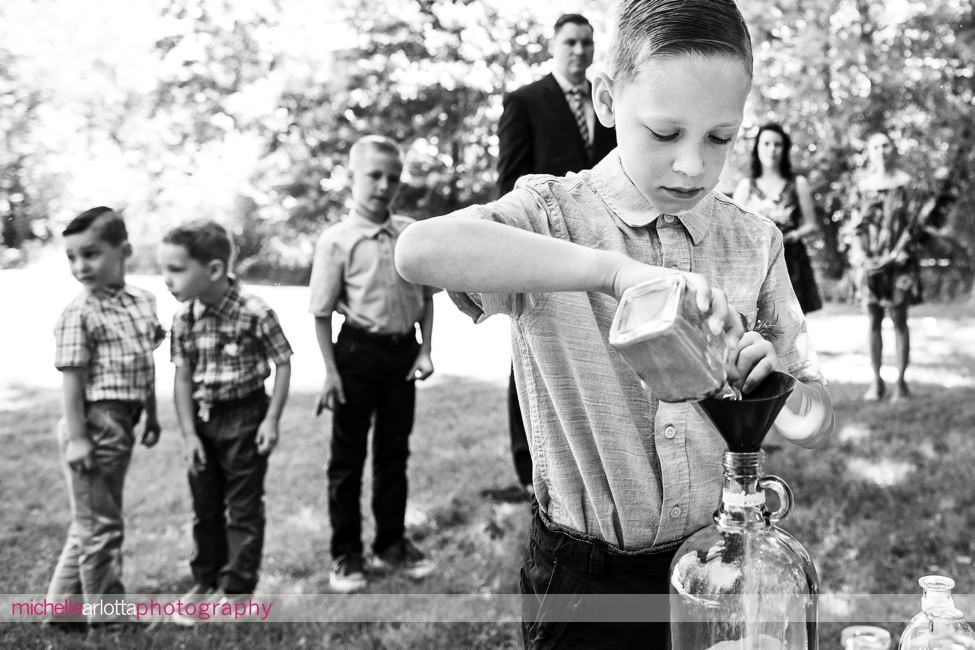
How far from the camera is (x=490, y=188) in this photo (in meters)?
19.4

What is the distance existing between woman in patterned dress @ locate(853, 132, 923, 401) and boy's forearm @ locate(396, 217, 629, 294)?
6.94 m

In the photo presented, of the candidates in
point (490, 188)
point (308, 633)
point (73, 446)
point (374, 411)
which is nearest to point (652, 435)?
point (308, 633)

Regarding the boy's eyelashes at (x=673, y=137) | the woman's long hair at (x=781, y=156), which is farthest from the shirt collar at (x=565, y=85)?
the boy's eyelashes at (x=673, y=137)

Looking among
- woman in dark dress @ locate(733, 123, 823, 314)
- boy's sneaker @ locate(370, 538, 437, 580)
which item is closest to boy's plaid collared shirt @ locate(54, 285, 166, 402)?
boy's sneaker @ locate(370, 538, 437, 580)

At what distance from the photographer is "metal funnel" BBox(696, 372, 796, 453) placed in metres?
1.02

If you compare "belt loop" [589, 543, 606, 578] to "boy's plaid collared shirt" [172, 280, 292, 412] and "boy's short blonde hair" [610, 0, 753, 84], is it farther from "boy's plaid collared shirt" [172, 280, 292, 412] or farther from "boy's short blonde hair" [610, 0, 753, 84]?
"boy's plaid collared shirt" [172, 280, 292, 412]

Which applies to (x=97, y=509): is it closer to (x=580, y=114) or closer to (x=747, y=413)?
(x=580, y=114)

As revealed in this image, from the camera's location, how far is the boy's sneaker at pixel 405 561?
4.08 metres

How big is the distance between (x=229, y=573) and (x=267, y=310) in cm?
122

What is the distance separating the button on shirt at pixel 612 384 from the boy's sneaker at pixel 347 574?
266 centimetres

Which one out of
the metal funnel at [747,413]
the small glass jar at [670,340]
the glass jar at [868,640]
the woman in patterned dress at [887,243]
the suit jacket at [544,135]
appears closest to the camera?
the small glass jar at [670,340]

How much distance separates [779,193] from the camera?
5984 millimetres

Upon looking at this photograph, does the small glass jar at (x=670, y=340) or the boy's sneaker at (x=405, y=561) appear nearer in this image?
the small glass jar at (x=670, y=340)

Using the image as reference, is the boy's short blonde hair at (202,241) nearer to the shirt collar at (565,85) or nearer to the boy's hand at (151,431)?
the boy's hand at (151,431)
